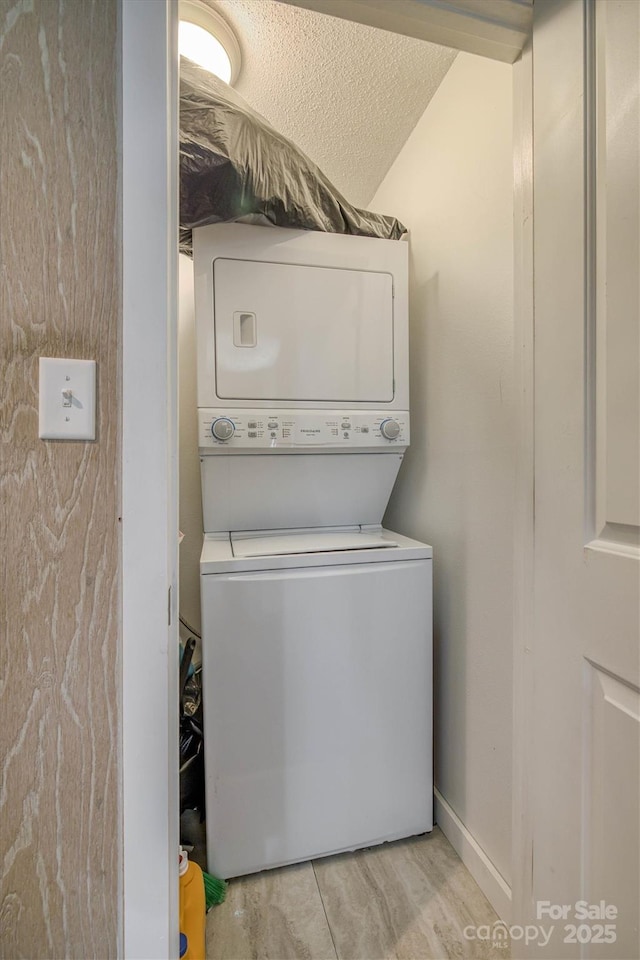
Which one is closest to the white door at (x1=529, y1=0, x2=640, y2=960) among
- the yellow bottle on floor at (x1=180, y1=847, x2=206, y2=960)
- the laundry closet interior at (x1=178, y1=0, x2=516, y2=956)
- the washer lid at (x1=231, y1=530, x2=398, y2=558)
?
the laundry closet interior at (x1=178, y1=0, x2=516, y2=956)

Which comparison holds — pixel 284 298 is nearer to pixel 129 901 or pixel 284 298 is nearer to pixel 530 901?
pixel 129 901

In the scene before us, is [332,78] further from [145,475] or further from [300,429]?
[145,475]

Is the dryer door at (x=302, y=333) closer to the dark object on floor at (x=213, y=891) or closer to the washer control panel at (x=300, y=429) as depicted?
the washer control panel at (x=300, y=429)

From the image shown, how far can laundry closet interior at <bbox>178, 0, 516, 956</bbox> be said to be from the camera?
1225 millimetres

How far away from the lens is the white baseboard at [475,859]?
3.71 ft

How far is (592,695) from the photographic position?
74 centimetres

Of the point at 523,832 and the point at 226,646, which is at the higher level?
the point at 226,646

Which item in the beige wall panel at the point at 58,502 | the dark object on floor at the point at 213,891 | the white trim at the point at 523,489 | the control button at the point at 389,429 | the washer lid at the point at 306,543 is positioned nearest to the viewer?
the beige wall panel at the point at 58,502

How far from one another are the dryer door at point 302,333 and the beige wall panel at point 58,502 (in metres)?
0.77

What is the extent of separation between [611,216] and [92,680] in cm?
111

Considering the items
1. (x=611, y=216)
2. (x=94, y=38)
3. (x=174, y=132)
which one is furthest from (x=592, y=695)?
(x=94, y=38)

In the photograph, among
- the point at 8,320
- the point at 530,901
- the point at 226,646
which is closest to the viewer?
the point at 8,320

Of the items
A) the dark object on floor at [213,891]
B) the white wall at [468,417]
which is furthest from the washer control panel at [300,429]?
the dark object on floor at [213,891]

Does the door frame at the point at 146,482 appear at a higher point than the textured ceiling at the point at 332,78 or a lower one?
lower
